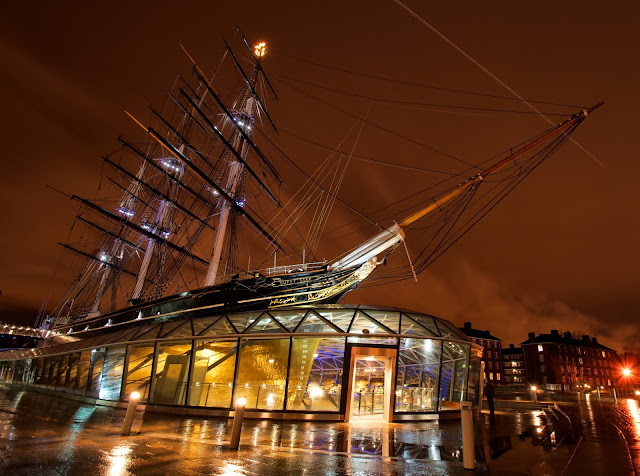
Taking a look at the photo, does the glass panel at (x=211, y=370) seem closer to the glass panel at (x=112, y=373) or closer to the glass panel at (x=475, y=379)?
the glass panel at (x=112, y=373)

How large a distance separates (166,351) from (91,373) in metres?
6.48

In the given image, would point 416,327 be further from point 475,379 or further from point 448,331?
point 475,379

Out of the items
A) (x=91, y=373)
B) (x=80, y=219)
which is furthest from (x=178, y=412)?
(x=80, y=219)

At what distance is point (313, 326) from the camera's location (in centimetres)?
1477

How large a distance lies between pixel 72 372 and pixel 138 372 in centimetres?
849

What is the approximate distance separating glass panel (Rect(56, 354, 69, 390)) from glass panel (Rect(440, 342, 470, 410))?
74.4 ft

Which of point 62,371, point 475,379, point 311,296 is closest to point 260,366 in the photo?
point 311,296

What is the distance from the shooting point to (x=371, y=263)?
53.0ft

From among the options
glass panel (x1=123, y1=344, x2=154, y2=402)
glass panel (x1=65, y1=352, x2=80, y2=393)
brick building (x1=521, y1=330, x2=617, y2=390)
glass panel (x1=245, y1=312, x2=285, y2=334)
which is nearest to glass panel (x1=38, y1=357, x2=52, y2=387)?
glass panel (x1=65, y1=352, x2=80, y2=393)

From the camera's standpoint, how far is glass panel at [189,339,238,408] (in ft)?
49.5

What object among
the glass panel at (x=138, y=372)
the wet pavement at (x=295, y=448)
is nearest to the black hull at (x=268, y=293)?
the glass panel at (x=138, y=372)

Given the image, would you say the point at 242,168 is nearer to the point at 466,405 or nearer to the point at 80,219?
the point at 80,219

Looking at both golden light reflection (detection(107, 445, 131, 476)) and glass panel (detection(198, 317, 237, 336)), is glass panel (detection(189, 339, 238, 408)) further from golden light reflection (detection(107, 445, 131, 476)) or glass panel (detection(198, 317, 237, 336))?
golden light reflection (detection(107, 445, 131, 476))

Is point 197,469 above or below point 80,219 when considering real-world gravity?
below
